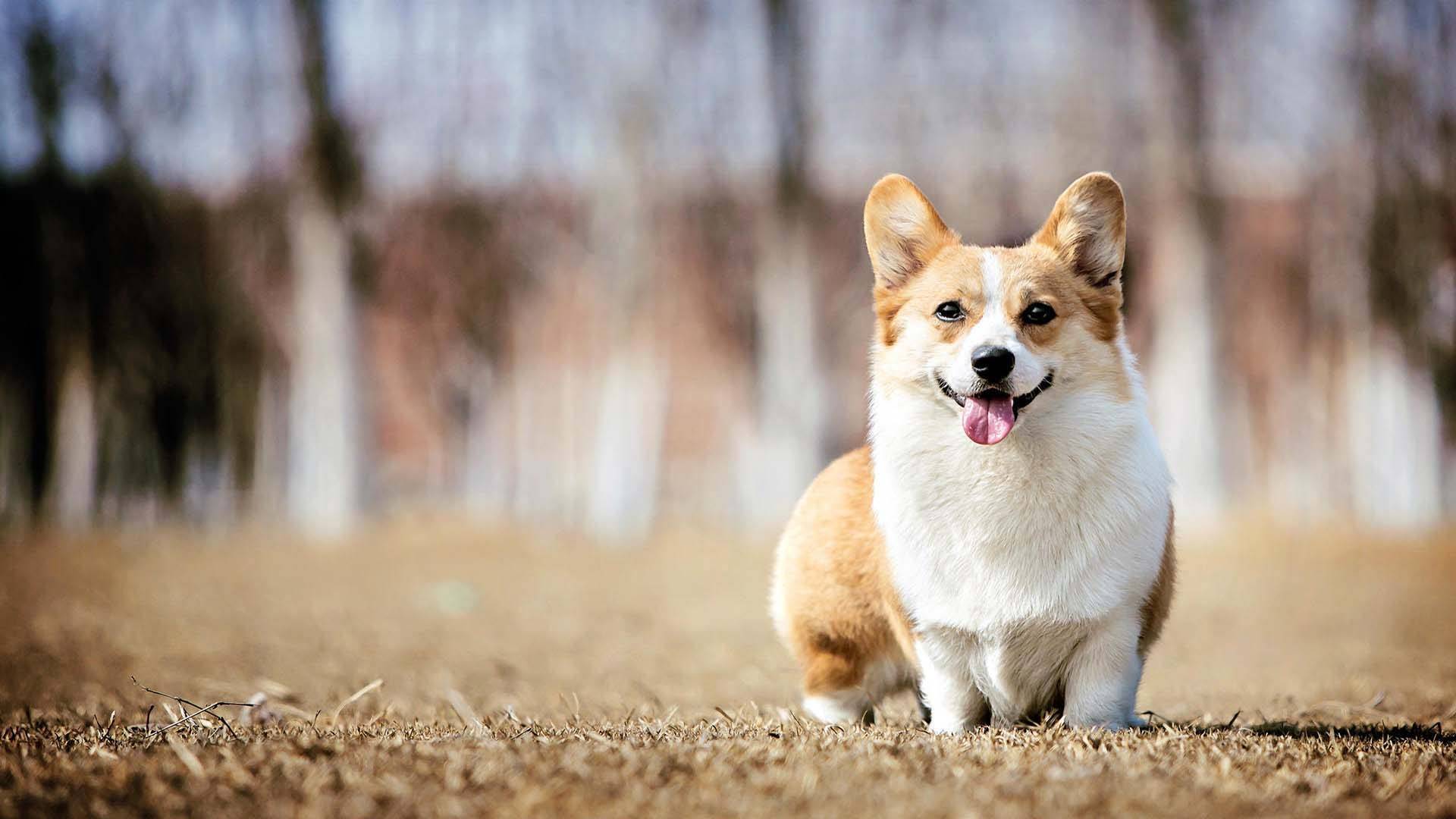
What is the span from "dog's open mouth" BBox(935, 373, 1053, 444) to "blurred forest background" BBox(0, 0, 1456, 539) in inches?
465

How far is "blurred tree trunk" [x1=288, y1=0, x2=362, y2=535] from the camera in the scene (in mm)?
15367

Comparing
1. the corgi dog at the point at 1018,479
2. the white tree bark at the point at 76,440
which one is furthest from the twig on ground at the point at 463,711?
the white tree bark at the point at 76,440

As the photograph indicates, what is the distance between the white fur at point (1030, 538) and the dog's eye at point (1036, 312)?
0.25 ft

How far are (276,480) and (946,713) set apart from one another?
2618 cm

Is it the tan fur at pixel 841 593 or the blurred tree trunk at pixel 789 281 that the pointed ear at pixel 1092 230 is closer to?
the tan fur at pixel 841 593

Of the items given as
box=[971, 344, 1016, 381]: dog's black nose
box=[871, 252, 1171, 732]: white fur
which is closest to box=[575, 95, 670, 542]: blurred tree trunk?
box=[871, 252, 1171, 732]: white fur

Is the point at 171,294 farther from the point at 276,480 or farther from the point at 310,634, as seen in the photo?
the point at 310,634

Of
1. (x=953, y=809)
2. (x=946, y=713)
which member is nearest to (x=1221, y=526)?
(x=946, y=713)

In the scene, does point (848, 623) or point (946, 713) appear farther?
point (848, 623)

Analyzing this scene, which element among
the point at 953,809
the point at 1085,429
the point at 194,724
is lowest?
the point at 194,724

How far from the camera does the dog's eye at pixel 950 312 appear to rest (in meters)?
3.41

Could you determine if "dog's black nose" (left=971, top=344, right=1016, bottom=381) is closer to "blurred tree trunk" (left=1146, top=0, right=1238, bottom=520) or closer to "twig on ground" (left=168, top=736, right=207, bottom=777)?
"twig on ground" (left=168, top=736, right=207, bottom=777)

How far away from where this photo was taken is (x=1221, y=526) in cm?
1329

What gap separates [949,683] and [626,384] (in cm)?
1350
